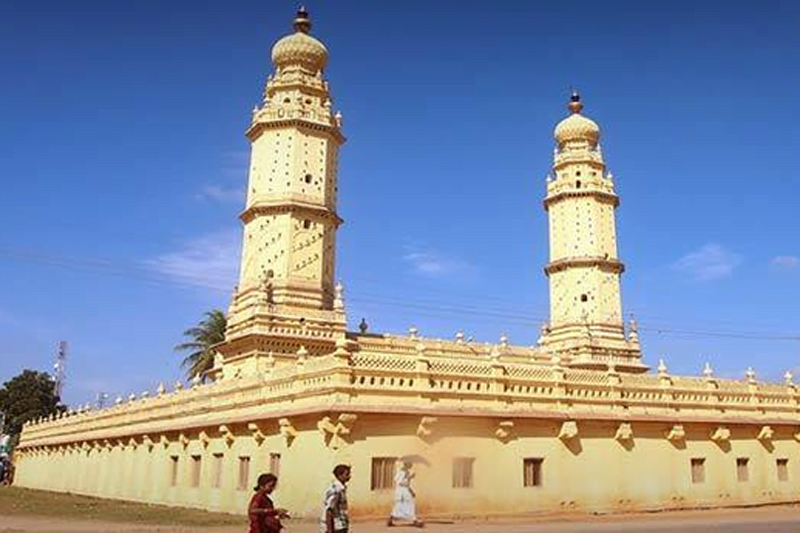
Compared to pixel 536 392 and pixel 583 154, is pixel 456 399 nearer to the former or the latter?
pixel 536 392

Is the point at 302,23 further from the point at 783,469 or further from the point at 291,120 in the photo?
the point at 783,469

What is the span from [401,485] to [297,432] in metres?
3.10

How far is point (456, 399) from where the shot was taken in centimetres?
2070

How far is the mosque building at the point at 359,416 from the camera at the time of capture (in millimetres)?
A: 19500

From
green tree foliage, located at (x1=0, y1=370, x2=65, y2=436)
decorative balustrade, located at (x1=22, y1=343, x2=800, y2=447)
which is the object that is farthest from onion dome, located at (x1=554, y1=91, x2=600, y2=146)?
green tree foliage, located at (x1=0, y1=370, x2=65, y2=436)

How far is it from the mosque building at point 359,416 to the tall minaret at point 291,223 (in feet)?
0.26

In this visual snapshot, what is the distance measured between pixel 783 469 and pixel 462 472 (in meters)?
13.8

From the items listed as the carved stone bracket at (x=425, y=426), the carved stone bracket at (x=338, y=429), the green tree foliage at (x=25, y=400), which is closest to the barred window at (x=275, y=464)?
the carved stone bracket at (x=338, y=429)

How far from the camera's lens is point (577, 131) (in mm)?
50781

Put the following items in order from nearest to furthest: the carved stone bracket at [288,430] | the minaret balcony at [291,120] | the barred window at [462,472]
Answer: the carved stone bracket at [288,430]
the barred window at [462,472]
the minaret balcony at [291,120]

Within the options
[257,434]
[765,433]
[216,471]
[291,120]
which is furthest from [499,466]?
[291,120]

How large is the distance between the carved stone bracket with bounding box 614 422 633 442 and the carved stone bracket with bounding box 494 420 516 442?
402 centimetres

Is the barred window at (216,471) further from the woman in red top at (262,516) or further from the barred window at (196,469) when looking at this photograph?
the woman in red top at (262,516)

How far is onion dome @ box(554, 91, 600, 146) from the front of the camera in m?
50.8
